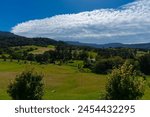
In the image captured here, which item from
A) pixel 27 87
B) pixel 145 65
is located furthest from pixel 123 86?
pixel 145 65

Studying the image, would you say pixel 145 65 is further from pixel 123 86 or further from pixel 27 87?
pixel 123 86

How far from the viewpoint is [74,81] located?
122 meters

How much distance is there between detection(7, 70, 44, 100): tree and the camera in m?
40.8

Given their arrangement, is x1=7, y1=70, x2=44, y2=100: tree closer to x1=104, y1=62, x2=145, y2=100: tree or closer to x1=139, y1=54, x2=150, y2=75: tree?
x1=104, y1=62, x2=145, y2=100: tree

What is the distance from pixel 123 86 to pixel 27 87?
11.0 m

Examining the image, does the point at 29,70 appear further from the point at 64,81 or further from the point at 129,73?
the point at 64,81

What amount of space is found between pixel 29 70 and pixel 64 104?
28.7 metres

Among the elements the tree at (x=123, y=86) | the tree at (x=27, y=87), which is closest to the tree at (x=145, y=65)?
the tree at (x=27, y=87)

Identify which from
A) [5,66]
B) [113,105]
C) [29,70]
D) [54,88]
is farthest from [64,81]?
[113,105]

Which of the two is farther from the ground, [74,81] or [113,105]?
[113,105]

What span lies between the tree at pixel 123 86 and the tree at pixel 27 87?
7.94 metres

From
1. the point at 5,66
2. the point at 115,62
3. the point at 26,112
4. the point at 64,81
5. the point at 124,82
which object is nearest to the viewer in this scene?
the point at 26,112

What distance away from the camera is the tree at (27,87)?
40.8 m

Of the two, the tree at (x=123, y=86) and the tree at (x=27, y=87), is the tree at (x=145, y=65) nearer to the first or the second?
the tree at (x=27, y=87)
